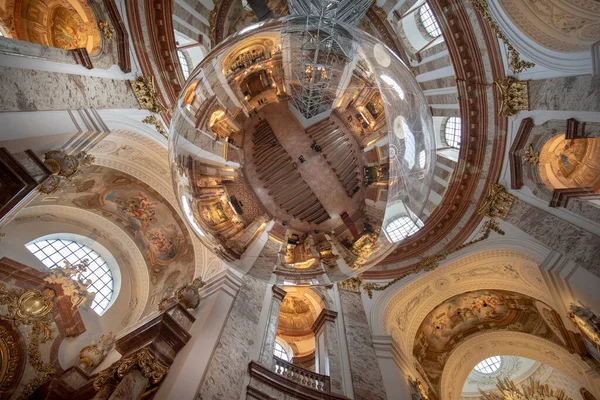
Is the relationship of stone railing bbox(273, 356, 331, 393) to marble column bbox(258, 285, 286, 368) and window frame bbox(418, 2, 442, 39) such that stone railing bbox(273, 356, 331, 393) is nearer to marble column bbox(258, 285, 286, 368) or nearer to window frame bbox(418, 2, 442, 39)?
marble column bbox(258, 285, 286, 368)

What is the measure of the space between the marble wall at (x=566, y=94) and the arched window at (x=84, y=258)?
11127mm

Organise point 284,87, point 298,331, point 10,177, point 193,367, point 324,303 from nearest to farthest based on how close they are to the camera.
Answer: point 284,87
point 10,177
point 193,367
point 324,303
point 298,331

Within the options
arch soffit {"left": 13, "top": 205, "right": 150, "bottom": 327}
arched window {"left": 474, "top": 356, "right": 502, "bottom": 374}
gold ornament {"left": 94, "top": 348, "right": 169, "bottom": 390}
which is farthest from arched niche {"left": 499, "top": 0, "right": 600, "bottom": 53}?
arched window {"left": 474, "top": 356, "right": 502, "bottom": 374}

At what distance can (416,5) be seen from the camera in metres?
9.58

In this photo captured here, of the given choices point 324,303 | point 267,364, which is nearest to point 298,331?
point 324,303

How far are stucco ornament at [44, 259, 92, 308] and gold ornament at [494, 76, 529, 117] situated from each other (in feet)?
35.7

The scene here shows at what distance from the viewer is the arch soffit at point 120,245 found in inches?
333

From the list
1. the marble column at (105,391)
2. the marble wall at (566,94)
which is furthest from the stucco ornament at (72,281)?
the marble wall at (566,94)

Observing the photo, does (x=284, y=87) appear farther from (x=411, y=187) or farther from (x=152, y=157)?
(x=152, y=157)

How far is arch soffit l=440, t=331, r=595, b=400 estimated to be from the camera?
10.1 metres

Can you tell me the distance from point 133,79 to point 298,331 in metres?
8.08

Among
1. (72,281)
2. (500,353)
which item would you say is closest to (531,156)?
(500,353)

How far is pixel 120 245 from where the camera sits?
923 centimetres

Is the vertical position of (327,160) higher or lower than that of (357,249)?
higher
